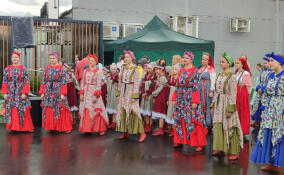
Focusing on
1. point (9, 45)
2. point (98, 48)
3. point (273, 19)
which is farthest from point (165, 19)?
point (9, 45)

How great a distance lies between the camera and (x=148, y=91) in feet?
28.7

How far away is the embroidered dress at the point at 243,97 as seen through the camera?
25.8ft

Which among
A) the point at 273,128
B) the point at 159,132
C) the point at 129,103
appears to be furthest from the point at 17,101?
the point at 273,128

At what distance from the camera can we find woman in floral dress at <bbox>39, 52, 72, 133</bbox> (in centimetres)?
852

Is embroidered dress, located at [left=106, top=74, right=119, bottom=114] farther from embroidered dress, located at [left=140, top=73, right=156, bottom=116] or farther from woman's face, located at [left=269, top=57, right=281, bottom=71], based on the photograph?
woman's face, located at [left=269, top=57, right=281, bottom=71]

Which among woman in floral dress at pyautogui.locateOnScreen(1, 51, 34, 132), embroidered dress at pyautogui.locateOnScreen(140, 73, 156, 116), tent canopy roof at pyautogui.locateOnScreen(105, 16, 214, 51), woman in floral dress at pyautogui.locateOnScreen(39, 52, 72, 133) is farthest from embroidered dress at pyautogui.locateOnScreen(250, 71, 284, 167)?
tent canopy roof at pyautogui.locateOnScreen(105, 16, 214, 51)

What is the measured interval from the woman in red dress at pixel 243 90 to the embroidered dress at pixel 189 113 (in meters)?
1.37

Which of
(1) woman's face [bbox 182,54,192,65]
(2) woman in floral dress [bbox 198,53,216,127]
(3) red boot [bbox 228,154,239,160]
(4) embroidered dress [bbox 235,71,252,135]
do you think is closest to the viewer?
(3) red boot [bbox 228,154,239,160]

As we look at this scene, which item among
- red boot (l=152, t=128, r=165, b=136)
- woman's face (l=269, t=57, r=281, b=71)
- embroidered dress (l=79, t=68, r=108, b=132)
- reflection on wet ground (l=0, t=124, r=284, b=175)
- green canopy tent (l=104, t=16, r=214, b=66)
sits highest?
green canopy tent (l=104, t=16, r=214, b=66)

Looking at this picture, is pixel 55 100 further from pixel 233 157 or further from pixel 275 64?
pixel 275 64

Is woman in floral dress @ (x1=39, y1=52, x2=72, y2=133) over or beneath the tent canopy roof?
beneath

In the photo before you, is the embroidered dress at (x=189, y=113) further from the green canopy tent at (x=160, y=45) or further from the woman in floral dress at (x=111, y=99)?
the green canopy tent at (x=160, y=45)

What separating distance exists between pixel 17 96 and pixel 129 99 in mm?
2707

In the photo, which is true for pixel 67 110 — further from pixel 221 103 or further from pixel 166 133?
pixel 221 103
